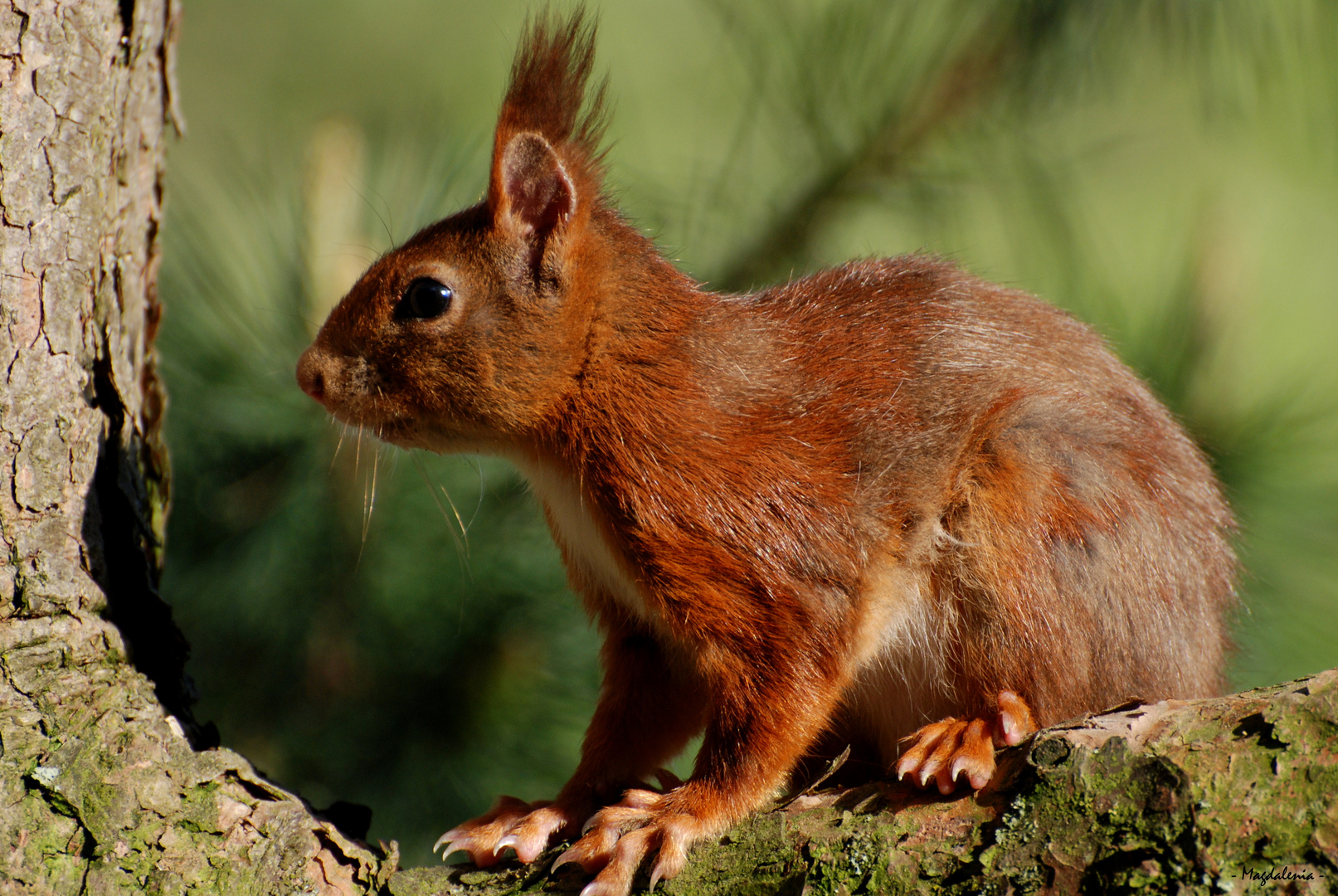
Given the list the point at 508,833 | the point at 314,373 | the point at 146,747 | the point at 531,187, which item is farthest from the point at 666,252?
the point at 146,747

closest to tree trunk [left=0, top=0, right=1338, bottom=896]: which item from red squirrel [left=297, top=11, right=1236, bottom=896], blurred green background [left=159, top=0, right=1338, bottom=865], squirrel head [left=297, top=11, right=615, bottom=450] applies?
red squirrel [left=297, top=11, right=1236, bottom=896]

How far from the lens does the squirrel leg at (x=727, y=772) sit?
1377mm

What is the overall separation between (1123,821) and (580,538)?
35.8 inches

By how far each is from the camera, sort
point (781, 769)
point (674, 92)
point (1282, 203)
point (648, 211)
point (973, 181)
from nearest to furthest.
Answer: point (781, 769)
point (973, 181)
point (648, 211)
point (674, 92)
point (1282, 203)

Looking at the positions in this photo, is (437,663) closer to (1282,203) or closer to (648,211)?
(648,211)

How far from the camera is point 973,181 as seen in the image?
7.45 feet

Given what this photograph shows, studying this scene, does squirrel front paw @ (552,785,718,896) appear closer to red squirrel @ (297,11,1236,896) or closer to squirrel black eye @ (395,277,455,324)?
red squirrel @ (297,11,1236,896)

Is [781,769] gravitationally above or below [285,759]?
below

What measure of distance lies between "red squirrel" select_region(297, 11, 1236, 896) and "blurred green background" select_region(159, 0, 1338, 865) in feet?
1.27

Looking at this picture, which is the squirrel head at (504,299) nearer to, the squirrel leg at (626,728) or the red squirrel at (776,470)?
the red squirrel at (776,470)

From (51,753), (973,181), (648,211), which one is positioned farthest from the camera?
(648,211)

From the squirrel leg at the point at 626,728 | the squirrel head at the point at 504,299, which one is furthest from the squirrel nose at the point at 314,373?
the squirrel leg at the point at 626,728

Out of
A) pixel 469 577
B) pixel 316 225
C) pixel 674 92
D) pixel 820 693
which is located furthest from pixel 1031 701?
pixel 674 92

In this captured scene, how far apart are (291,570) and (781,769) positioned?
3.65 ft
